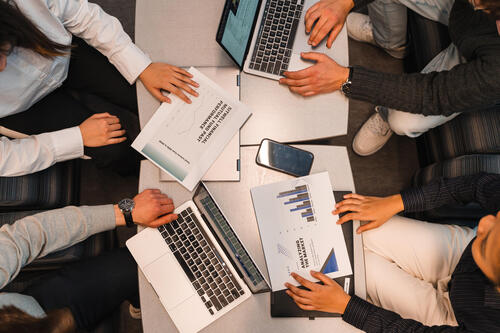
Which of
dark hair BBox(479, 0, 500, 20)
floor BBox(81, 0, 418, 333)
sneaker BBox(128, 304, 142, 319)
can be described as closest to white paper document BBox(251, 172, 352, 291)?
dark hair BBox(479, 0, 500, 20)

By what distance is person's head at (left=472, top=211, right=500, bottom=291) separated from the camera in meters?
0.92

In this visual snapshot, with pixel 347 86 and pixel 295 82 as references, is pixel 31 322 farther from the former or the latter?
pixel 347 86

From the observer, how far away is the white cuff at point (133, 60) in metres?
1.28

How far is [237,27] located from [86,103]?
799mm

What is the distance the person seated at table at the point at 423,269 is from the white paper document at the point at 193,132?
471 millimetres

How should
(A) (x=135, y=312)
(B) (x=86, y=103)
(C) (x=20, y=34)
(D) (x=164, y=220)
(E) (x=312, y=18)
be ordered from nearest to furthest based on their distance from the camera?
(C) (x=20, y=34)
(D) (x=164, y=220)
(E) (x=312, y=18)
(B) (x=86, y=103)
(A) (x=135, y=312)

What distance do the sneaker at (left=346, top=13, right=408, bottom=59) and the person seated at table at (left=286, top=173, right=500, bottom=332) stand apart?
3.44 feet

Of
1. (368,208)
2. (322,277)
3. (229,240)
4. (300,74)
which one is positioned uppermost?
(300,74)

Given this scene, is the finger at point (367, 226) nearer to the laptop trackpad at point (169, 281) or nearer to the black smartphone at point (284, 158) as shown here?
the black smartphone at point (284, 158)

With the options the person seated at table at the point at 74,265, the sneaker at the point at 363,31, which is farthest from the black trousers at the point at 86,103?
the sneaker at the point at 363,31

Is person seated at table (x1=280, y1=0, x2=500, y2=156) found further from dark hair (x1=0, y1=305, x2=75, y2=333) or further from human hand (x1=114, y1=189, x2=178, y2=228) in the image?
dark hair (x1=0, y1=305, x2=75, y2=333)

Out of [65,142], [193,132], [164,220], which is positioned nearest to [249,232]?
[164,220]

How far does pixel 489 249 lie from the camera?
949mm

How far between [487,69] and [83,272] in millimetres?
1516
